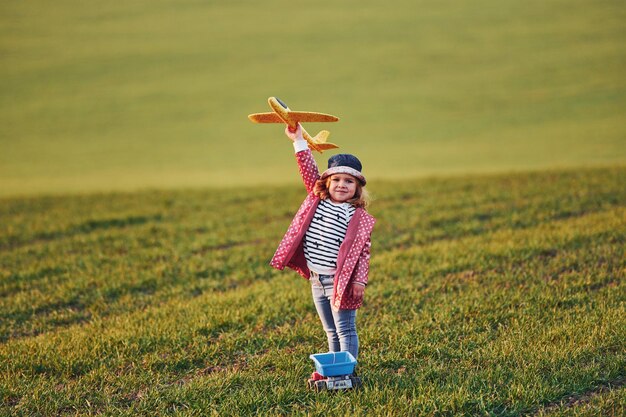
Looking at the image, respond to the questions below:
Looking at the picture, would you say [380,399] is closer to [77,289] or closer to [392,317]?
[392,317]

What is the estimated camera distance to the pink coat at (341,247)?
546 centimetres

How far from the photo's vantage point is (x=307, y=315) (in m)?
7.75

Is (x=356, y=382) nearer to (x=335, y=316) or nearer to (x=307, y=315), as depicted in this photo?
(x=335, y=316)

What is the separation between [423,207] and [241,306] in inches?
265

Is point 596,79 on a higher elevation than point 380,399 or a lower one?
higher

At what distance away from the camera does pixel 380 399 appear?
5.27m

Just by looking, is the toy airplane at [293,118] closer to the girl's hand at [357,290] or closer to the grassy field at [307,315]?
the girl's hand at [357,290]

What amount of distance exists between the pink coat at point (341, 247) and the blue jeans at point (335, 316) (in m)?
0.15

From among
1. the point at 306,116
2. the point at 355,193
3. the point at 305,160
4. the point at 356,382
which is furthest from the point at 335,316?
the point at 306,116

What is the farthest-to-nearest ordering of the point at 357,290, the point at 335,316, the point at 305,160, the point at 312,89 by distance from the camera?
the point at 312,89 → the point at 305,160 → the point at 335,316 → the point at 357,290

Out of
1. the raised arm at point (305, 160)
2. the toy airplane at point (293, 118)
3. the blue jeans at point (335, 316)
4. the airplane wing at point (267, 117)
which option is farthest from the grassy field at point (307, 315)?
the airplane wing at point (267, 117)

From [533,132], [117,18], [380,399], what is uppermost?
[117,18]

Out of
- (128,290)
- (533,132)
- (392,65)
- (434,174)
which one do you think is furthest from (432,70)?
(128,290)

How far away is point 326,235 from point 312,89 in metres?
18.2
